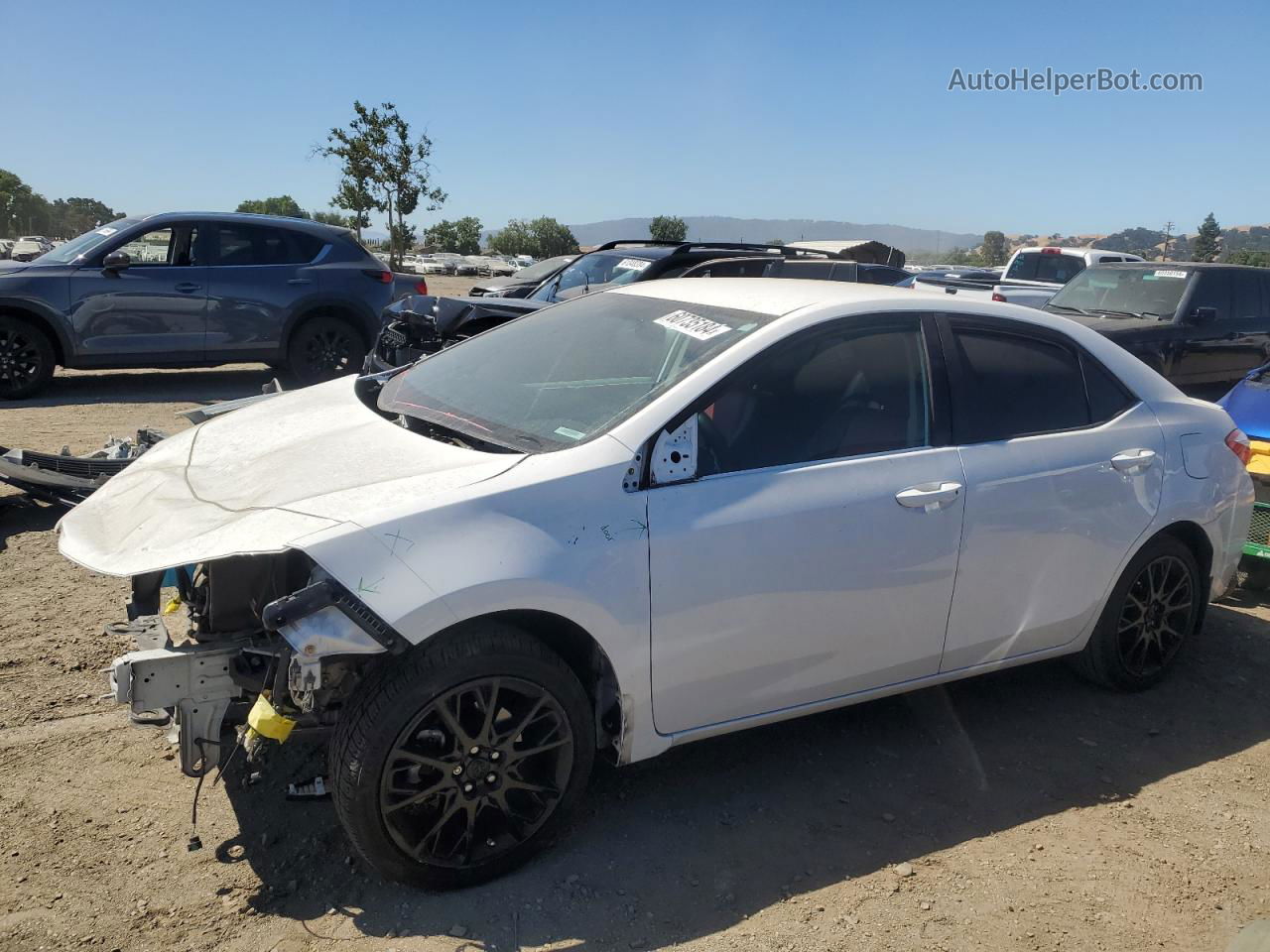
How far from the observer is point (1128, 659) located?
4410 mm

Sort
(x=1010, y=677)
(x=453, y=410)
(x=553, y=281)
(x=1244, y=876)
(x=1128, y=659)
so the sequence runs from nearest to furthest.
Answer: (x=1244, y=876), (x=453, y=410), (x=1128, y=659), (x=1010, y=677), (x=553, y=281)

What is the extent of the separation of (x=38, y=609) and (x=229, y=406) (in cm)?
127

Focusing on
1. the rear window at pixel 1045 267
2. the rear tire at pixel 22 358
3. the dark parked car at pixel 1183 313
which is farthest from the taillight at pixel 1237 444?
the rear window at pixel 1045 267

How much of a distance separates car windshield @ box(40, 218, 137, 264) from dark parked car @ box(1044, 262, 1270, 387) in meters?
9.42

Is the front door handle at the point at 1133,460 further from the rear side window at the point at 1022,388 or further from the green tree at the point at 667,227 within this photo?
the green tree at the point at 667,227

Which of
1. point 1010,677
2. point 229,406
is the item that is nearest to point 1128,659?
point 1010,677

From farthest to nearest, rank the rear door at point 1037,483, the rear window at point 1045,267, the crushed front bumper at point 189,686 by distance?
the rear window at point 1045,267, the rear door at point 1037,483, the crushed front bumper at point 189,686

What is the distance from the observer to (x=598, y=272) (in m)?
9.80

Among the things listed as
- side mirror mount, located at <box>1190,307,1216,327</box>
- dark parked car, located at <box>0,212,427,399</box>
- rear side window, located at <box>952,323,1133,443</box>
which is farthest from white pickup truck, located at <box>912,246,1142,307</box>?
rear side window, located at <box>952,323,1133,443</box>

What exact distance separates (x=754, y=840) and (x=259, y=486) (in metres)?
1.91

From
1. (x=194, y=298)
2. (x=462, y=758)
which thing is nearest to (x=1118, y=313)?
(x=194, y=298)

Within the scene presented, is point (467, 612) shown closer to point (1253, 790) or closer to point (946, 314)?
point (946, 314)

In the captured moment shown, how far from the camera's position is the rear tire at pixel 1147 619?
428 cm

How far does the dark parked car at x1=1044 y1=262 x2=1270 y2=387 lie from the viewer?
31.8 feet
